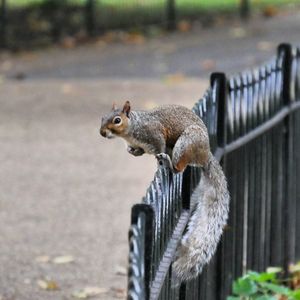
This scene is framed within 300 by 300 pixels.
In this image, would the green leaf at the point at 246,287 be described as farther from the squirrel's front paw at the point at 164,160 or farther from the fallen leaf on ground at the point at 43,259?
the fallen leaf on ground at the point at 43,259

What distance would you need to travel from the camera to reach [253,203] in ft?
19.2

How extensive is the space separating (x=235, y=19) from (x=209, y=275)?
1384cm

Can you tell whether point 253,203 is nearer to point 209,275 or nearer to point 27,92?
point 209,275

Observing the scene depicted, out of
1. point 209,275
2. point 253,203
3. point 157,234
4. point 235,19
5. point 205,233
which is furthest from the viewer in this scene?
point 235,19

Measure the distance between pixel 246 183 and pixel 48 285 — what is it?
1.39 m

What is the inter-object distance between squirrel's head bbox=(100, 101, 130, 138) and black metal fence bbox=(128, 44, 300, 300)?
0.99 ft

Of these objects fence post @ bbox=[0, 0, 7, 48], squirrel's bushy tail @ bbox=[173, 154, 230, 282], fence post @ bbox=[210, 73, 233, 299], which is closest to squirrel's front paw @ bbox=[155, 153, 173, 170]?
squirrel's bushy tail @ bbox=[173, 154, 230, 282]

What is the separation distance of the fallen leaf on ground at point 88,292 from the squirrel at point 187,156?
1.85 metres

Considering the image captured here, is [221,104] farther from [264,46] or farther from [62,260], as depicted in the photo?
[264,46]

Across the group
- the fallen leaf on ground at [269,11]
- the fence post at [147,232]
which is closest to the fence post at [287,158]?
the fence post at [147,232]

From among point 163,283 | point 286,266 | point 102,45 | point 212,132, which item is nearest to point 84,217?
point 286,266

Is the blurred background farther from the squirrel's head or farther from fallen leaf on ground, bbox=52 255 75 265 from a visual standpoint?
the squirrel's head

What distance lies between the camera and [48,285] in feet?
21.1

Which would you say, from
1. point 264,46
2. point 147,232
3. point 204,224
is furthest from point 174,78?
point 147,232
